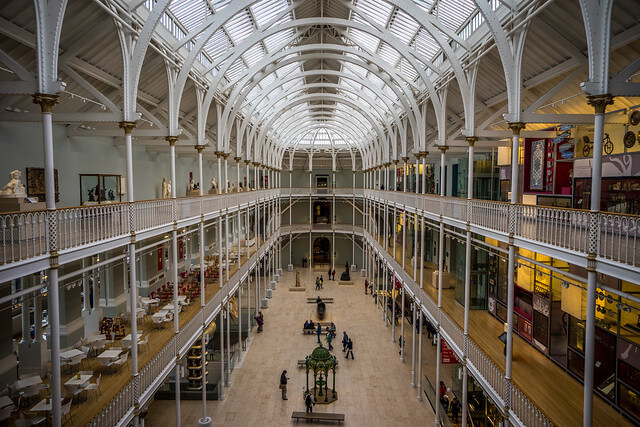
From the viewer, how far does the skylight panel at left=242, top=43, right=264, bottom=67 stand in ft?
69.7

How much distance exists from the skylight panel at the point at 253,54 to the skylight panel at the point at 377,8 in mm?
5856

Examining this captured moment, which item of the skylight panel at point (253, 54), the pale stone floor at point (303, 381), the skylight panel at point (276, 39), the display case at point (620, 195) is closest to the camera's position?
the display case at point (620, 195)

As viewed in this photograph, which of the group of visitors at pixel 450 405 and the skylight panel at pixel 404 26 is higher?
the skylight panel at pixel 404 26

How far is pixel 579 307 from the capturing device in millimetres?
11711

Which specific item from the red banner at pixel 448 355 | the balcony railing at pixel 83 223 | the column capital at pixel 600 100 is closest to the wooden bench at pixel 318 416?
the red banner at pixel 448 355

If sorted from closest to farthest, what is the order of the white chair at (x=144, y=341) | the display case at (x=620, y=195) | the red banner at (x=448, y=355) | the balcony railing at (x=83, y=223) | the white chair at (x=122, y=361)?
1. the balcony railing at (x=83, y=223)
2. the display case at (x=620, y=195)
3. the white chair at (x=122, y=361)
4. the white chair at (x=144, y=341)
5. the red banner at (x=448, y=355)

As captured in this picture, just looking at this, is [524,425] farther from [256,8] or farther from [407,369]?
[256,8]

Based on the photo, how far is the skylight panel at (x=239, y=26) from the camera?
17375mm

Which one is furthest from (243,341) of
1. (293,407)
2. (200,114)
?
(200,114)

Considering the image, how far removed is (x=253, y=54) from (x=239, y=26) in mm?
3693

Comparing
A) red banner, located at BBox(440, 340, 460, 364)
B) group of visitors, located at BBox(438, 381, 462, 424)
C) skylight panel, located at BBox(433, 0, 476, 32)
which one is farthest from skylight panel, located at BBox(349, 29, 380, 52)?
group of visitors, located at BBox(438, 381, 462, 424)

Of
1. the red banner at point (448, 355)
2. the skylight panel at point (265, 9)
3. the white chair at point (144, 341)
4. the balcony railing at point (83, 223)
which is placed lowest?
the red banner at point (448, 355)

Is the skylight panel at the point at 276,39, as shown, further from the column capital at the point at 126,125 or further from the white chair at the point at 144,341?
the white chair at the point at 144,341

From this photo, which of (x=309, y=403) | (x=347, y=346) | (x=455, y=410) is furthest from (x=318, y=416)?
(x=347, y=346)
